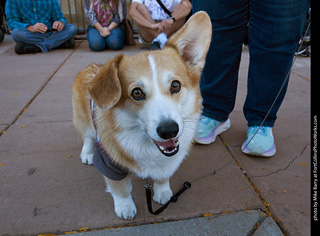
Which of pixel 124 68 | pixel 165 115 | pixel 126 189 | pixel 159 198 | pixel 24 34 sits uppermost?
pixel 124 68

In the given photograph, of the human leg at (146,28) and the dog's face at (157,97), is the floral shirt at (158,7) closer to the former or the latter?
the human leg at (146,28)

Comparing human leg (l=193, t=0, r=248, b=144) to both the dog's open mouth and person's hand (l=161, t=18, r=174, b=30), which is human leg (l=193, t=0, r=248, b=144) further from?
person's hand (l=161, t=18, r=174, b=30)

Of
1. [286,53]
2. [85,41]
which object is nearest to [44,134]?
[286,53]

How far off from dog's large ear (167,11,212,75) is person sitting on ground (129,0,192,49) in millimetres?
3600

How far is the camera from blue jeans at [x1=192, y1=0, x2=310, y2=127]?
6.88ft

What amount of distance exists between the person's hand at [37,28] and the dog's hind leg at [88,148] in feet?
15.1

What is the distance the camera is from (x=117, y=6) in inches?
247

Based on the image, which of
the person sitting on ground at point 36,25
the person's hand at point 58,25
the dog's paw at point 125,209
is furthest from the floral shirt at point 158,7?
the dog's paw at point 125,209

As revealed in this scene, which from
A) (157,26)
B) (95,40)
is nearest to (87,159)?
(157,26)

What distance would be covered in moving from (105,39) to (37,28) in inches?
62.6

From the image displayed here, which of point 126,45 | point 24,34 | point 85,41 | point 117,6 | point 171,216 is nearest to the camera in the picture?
point 171,216

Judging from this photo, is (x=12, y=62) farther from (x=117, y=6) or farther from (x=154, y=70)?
(x=154, y=70)

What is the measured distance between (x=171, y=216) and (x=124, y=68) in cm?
110

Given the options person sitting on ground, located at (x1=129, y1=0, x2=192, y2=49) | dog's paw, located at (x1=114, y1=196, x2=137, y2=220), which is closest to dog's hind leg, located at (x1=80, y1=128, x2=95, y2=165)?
dog's paw, located at (x1=114, y1=196, x2=137, y2=220)
